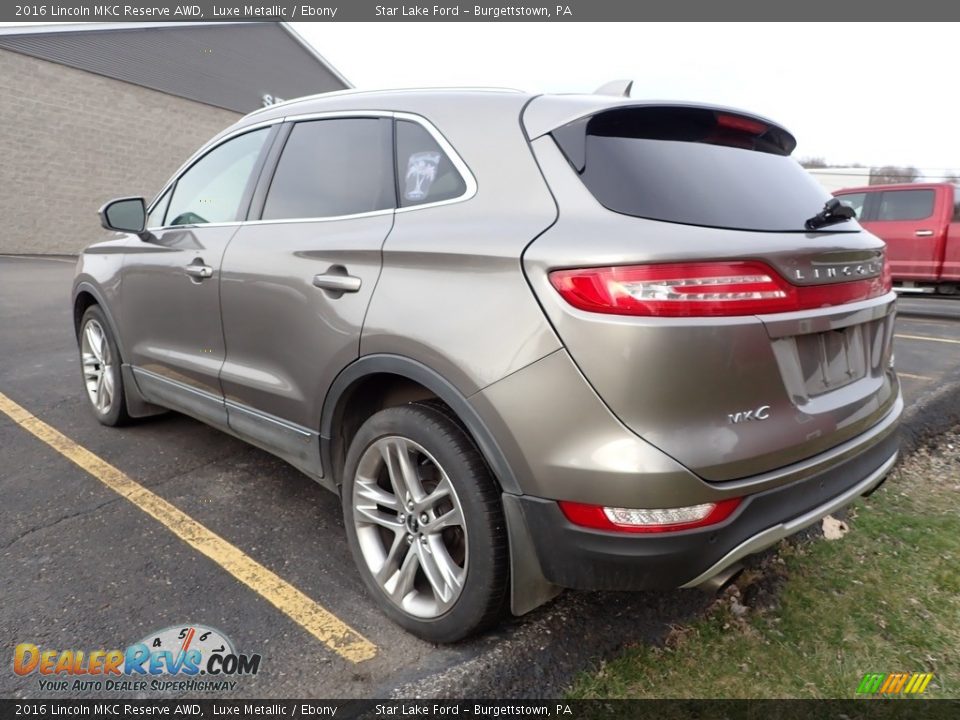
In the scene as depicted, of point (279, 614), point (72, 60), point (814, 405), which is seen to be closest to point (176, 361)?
point (279, 614)

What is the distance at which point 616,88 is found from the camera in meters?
2.26

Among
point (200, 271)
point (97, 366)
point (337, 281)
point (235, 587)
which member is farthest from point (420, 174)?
point (97, 366)

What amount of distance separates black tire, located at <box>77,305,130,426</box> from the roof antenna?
3159mm

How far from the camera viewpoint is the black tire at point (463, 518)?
1.92 m

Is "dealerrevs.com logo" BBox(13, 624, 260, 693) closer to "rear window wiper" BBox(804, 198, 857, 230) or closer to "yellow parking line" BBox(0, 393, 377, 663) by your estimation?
"yellow parking line" BBox(0, 393, 377, 663)

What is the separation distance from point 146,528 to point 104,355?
170cm

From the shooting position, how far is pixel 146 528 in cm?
285

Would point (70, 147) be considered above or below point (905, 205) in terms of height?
above

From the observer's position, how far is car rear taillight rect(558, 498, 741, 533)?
1.70m

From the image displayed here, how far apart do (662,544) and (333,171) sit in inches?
74.2

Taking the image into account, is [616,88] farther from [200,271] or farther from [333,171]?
[200,271]

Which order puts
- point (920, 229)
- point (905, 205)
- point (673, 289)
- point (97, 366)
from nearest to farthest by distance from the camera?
point (673, 289)
point (97, 366)
point (920, 229)
point (905, 205)

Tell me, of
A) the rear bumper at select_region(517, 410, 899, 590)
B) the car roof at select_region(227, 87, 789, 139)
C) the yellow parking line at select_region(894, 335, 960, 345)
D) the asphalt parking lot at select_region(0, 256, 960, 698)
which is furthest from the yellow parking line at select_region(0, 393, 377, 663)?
the yellow parking line at select_region(894, 335, 960, 345)

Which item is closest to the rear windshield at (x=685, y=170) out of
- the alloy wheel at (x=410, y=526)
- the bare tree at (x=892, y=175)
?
the alloy wheel at (x=410, y=526)
